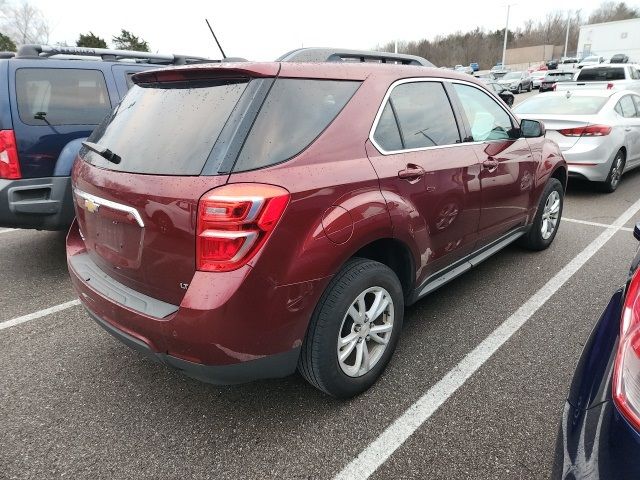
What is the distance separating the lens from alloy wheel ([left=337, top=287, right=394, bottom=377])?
2.31m

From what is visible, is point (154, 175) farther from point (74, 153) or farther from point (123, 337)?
point (74, 153)

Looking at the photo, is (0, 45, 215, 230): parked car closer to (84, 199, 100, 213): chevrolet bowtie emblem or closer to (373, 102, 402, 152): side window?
(84, 199, 100, 213): chevrolet bowtie emblem

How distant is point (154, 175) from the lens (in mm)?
1979

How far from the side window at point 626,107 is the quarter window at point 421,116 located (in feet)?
17.0

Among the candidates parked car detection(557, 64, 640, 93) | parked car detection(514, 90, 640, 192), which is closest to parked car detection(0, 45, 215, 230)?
parked car detection(514, 90, 640, 192)

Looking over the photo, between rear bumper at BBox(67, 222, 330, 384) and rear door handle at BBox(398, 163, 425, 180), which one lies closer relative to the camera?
rear bumper at BBox(67, 222, 330, 384)

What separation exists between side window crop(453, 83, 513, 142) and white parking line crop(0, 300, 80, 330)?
332 centimetres

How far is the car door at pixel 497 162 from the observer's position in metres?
3.19

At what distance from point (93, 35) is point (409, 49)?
51.7 m

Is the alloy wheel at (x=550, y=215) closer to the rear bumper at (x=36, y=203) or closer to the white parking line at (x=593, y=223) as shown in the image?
the white parking line at (x=593, y=223)

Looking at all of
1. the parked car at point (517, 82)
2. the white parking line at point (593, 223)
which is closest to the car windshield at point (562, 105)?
the white parking line at point (593, 223)

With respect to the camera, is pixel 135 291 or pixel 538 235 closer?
pixel 135 291

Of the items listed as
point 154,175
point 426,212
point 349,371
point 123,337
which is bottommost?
point 349,371

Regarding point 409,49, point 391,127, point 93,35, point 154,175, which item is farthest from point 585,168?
point 409,49
